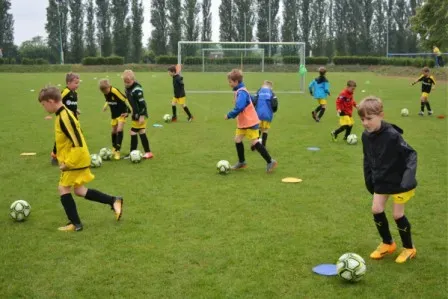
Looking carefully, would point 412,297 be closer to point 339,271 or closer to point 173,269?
point 339,271

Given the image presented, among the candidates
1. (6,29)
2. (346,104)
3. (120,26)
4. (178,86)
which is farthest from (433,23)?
(6,29)

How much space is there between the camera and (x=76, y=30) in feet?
264

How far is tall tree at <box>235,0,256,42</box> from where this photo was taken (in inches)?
3327

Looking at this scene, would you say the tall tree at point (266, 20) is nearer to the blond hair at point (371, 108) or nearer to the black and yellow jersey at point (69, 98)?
the black and yellow jersey at point (69, 98)

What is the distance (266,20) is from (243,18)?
3.78 metres

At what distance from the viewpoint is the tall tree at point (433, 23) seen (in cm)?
4097

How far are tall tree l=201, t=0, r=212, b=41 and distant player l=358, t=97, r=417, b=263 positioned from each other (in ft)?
265

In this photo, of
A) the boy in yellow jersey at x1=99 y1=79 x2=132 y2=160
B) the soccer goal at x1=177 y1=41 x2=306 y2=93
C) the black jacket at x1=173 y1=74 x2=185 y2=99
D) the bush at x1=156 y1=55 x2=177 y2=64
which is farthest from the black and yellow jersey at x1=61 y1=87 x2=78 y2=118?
the bush at x1=156 y1=55 x2=177 y2=64

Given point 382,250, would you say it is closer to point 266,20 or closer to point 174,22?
point 174,22

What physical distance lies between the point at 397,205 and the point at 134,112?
7.06 m

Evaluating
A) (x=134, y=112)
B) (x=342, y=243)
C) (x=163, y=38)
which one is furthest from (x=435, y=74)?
(x=163, y=38)

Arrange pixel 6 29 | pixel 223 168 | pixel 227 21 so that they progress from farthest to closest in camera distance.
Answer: pixel 227 21 < pixel 6 29 < pixel 223 168

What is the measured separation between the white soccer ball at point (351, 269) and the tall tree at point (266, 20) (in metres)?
80.7

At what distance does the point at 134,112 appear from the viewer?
37.8ft
